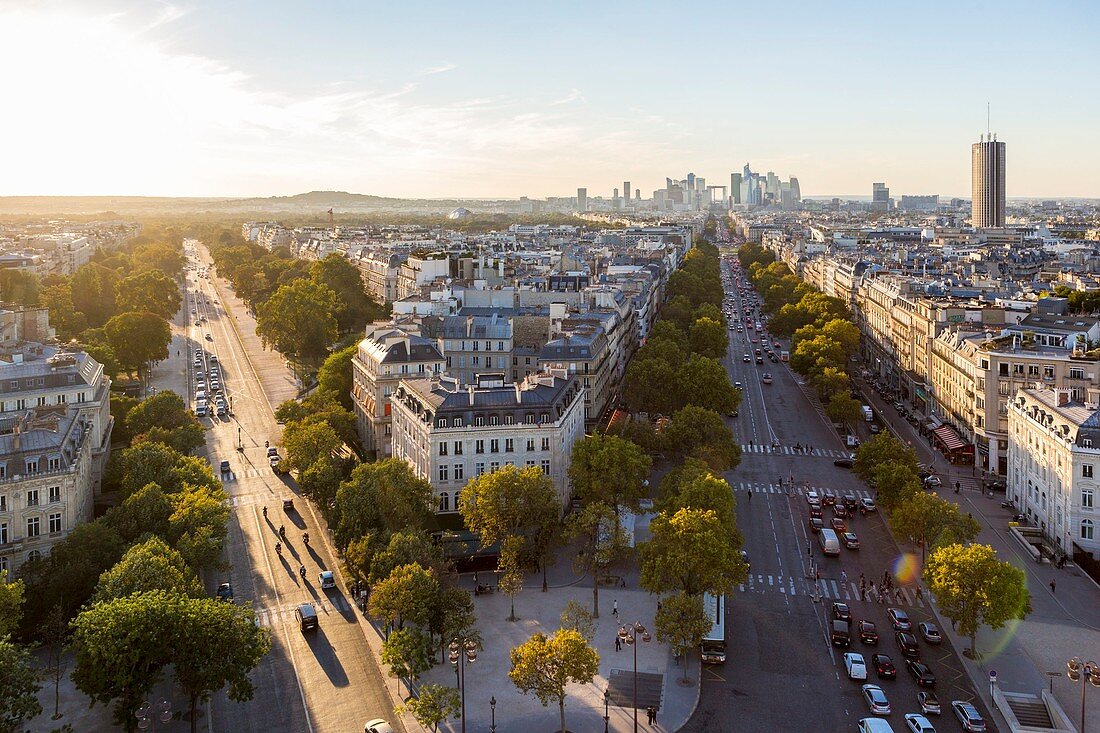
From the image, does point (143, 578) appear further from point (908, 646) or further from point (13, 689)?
point (908, 646)

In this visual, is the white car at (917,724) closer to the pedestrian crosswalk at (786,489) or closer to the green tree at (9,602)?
the pedestrian crosswalk at (786,489)

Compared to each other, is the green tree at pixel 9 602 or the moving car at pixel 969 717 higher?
the green tree at pixel 9 602

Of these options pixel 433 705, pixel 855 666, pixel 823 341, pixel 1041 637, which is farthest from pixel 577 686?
pixel 823 341

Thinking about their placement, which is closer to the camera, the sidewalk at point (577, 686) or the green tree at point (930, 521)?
the sidewalk at point (577, 686)

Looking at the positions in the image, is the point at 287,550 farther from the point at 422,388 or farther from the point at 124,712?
the point at 124,712

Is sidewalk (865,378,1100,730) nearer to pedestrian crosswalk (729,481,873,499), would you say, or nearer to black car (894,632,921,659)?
black car (894,632,921,659)

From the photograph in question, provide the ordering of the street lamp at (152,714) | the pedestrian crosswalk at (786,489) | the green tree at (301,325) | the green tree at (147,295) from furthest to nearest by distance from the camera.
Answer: the green tree at (147,295) → the green tree at (301,325) → the pedestrian crosswalk at (786,489) → the street lamp at (152,714)

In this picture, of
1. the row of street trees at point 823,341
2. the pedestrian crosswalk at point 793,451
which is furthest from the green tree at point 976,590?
the row of street trees at point 823,341

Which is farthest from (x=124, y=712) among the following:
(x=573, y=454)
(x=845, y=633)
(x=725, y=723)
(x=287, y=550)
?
(x=845, y=633)
